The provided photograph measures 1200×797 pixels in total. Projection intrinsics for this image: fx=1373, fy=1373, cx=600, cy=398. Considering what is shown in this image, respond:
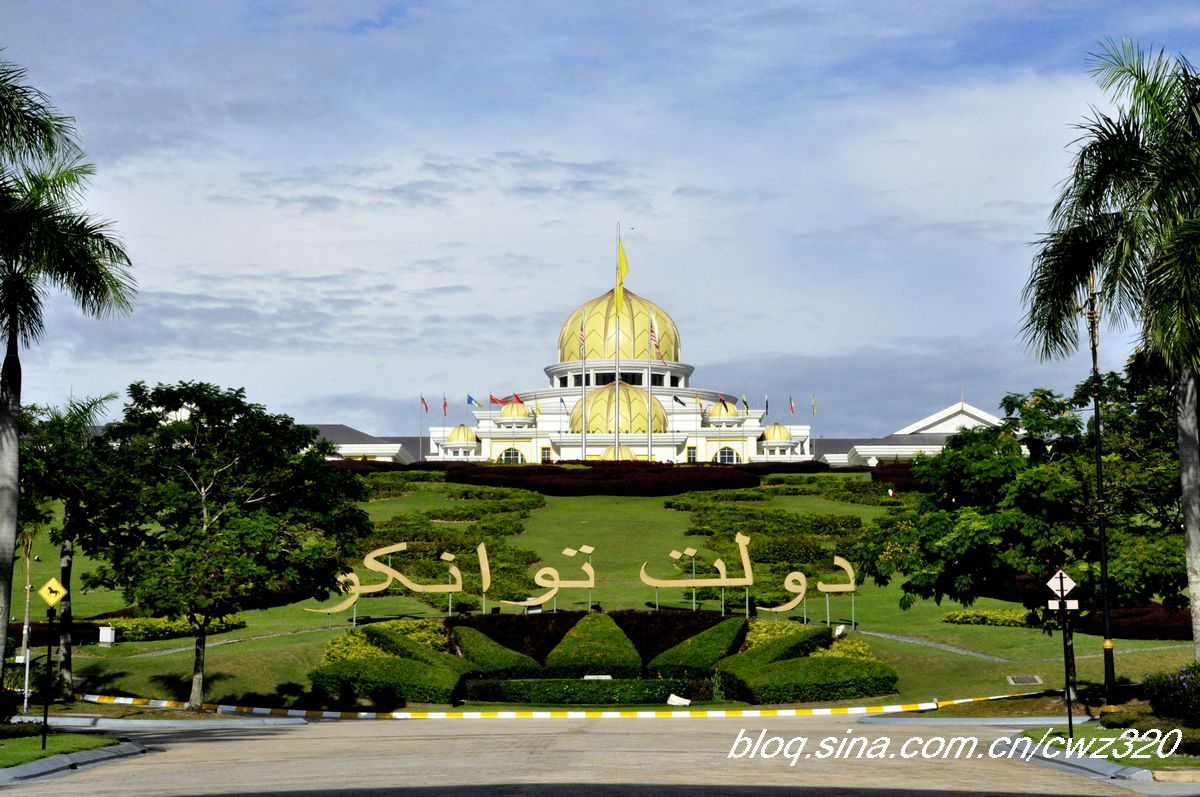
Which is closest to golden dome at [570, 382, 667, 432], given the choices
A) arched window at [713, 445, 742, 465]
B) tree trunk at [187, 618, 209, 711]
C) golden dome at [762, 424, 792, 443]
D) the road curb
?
arched window at [713, 445, 742, 465]

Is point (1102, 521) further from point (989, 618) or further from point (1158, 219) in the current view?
point (989, 618)

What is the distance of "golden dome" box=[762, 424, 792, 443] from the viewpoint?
4250 inches

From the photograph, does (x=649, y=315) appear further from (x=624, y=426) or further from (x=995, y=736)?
(x=995, y=736)

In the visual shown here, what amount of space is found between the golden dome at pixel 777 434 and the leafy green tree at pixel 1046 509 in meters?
74.1

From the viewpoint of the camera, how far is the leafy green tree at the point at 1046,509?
3039cm

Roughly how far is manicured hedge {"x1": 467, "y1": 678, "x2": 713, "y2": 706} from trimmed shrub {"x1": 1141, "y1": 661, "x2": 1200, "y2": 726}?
1557 cm

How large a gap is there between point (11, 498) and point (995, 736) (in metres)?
18.7

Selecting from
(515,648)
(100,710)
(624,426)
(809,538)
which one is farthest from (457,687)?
(624,426)

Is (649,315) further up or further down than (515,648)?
further up

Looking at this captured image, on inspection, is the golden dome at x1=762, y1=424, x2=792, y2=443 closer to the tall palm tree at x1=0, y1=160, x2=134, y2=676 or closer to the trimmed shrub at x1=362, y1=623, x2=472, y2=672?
the trimmed shrub at x1=362, y1=623, x2=472, y2=672

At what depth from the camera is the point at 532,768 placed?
1980 cm

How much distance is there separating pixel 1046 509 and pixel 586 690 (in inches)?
523

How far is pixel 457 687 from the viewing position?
123ft

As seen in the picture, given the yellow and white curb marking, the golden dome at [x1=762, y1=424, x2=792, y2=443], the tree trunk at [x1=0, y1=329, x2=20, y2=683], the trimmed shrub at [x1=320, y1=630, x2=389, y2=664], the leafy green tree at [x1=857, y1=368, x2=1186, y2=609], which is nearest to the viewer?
the tree trunk at [x1=0, y1=329, x2=20, y2=683]
